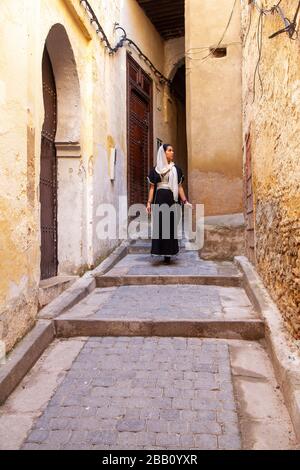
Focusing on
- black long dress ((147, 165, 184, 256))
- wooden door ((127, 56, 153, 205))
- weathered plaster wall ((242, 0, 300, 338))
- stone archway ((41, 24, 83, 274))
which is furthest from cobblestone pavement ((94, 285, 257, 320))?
wooden door ((127, 56, 153, 205))

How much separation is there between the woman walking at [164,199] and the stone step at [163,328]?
273cm

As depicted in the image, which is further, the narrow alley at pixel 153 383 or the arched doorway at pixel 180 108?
the arched doorway at pixel 180 108

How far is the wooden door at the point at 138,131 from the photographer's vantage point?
8.56 meters

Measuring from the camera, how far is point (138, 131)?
9.13m

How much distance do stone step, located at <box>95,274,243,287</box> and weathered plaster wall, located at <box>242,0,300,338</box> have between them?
601 millimetres

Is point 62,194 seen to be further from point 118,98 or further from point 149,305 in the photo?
point 118,98

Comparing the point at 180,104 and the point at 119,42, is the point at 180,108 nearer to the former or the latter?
the point at 180,104

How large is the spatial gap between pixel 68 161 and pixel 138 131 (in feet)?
13.8

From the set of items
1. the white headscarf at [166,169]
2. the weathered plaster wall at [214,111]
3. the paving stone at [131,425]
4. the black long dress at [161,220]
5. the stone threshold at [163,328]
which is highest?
the weathered plaster wall at [214,111]

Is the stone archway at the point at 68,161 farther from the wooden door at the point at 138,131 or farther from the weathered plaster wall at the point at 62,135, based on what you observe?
the wooden door at the point at 138,131

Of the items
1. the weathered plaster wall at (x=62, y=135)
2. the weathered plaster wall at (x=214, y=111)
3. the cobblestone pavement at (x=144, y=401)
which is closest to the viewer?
the cobblestone pavement at (x=144, y=401)

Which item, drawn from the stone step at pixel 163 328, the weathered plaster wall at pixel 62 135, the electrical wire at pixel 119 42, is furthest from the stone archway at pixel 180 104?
the stone step at pixel 163 328

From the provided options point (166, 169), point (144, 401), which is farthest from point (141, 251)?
point (144, 401)
